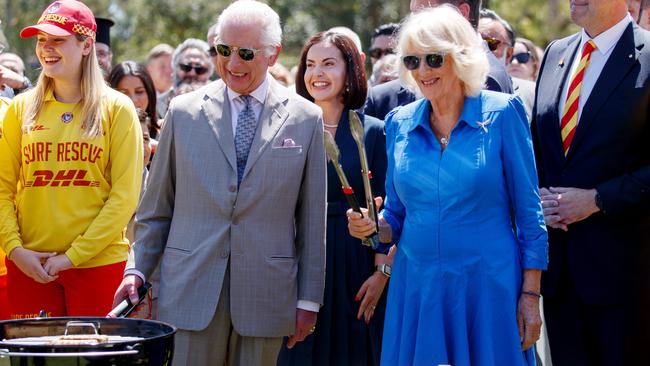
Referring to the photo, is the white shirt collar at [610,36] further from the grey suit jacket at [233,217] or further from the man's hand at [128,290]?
the man's hand at [128,290]

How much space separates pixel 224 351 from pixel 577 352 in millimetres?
1792

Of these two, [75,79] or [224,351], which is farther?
[75,79]

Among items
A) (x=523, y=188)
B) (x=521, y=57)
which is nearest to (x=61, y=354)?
(x=523, y=188)

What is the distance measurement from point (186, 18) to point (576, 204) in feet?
67.5

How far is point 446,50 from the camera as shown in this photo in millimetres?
4816

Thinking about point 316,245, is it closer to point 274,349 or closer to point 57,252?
point 274,349

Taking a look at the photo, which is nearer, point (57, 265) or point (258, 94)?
point (258, 94)

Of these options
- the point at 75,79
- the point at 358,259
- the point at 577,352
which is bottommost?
the point at 577,352

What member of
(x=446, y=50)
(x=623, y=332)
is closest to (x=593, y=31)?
(x=446, y=50)

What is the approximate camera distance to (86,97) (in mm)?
5934

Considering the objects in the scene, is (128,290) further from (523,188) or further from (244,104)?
(523,188)

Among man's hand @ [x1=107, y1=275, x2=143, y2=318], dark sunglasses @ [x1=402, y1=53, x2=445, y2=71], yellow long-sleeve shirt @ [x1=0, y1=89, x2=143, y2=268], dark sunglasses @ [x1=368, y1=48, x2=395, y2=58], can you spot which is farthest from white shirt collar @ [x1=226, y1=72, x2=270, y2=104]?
dark sunglasses @ [x1=368, y1=48, x2=395, y2=58]

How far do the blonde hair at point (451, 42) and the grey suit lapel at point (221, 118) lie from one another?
0.86 m

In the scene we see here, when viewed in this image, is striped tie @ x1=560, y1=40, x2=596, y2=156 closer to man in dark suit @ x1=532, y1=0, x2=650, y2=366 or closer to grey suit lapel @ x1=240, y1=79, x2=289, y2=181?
man in dark suit @ x1=532, y1=0, x2=650, y2=366
